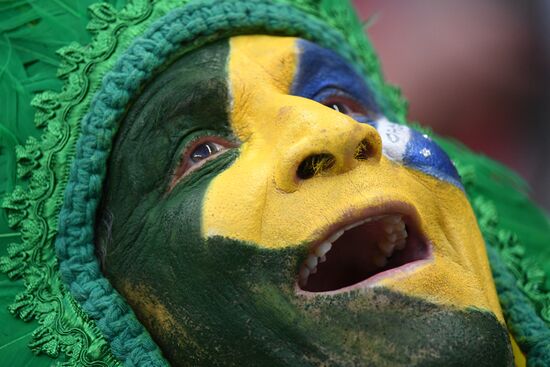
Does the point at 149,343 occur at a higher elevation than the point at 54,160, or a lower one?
lower

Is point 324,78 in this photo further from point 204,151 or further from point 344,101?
point 204,151

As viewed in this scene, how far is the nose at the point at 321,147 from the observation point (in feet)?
5.47

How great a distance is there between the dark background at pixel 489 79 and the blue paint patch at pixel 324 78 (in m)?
2.28

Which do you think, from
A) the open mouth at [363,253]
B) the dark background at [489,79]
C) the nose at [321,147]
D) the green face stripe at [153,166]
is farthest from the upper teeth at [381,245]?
the dark background at [489,79]

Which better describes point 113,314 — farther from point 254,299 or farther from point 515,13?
point 515,13

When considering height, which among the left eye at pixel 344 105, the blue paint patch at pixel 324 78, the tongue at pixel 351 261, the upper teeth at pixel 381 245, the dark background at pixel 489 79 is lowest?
the dark background at pixel 489 79

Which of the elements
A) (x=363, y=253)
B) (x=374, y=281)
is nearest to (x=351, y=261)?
(x=363, y=253)

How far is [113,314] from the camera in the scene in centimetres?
179

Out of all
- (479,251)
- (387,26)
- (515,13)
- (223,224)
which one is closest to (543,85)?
(515,13)

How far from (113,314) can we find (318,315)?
0.43 meters

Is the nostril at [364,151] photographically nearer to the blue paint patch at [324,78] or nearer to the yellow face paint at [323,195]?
the yellow face paint at [323,195]

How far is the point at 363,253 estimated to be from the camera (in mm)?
1812

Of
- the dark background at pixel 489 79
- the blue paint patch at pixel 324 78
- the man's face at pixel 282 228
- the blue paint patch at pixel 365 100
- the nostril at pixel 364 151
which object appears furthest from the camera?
the dark background at pixel 489 79

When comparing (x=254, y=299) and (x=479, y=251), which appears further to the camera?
(x=479, y=251)
